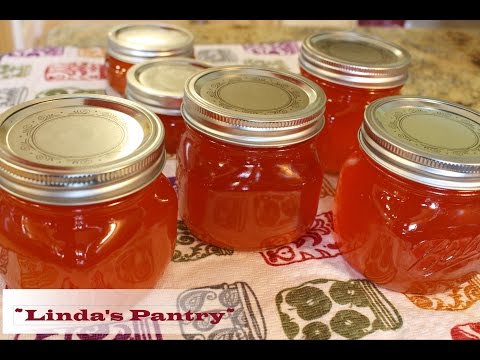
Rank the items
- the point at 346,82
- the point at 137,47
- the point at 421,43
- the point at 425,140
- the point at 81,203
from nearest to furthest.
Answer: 1. the point at 81,203
2. the point at 425,140
3. the point at 346,82
4. the point at 137,47
5. the point at 421,43

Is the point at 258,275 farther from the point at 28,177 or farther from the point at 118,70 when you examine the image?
the point at 118,70

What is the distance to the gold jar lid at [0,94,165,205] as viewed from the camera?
0.50 m

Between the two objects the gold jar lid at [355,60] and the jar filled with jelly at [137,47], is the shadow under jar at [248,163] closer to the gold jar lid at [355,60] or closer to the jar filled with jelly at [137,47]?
the gold jar lid at [355,60]

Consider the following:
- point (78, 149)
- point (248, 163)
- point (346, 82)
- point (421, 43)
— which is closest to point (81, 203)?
point (78, 149)

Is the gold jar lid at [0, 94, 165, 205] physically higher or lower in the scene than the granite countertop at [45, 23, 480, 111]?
higher

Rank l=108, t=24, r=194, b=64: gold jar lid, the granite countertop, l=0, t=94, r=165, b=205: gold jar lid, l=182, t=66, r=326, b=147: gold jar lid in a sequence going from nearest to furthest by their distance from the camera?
l=0, t=94, r=165, b=205: gold jar lid → l=182, t=66, r=326, b=147: gold jar lid → l=108, t=24, r=194, b=64: gold jar lid → the granite countertop

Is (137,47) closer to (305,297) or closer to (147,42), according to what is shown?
(147,42)

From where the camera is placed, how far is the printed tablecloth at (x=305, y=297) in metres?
0.56

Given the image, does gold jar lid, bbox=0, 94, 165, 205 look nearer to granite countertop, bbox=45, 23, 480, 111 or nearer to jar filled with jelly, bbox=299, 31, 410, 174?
jar filled with jelly, bbox=299, 31, 410, 174

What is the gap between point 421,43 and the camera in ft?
4.48

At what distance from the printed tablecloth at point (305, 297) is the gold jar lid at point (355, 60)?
0.20m

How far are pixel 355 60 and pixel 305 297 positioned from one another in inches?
15.6

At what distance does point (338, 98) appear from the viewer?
80cm

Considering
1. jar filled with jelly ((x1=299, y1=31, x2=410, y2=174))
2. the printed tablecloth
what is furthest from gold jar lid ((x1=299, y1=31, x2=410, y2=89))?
the printed tablecloth
